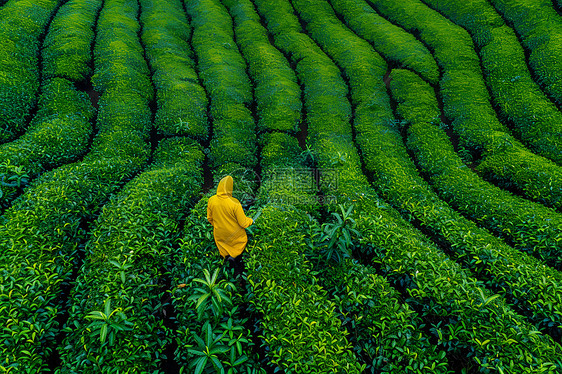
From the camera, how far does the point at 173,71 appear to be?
1630 centimetres

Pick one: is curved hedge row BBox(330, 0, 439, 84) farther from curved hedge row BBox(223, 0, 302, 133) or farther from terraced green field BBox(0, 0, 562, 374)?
curved hedge row BBox(223, 0, 302, 133)

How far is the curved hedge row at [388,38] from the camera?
16.3 meters

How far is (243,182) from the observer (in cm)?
1053

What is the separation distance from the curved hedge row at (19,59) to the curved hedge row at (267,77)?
394 inches

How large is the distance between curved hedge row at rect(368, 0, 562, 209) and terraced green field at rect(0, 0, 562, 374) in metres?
0.10

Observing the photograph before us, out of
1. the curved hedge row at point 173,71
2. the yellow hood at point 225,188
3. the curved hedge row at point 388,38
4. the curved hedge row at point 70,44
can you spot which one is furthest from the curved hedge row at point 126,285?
the curved hedge row at point 388,38

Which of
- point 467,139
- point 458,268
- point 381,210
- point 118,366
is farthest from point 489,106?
point 118,366

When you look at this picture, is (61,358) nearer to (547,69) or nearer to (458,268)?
(458,268)

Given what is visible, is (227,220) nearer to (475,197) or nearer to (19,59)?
(475,197)

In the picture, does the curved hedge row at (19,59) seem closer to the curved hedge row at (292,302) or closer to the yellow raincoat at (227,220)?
the yellow raincoat at (227,220)

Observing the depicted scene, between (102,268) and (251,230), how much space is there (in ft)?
10.9

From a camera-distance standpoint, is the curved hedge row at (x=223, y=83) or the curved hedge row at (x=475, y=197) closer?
the curved hedge row at (x=475, y=197)

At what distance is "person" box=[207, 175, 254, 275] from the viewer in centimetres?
568

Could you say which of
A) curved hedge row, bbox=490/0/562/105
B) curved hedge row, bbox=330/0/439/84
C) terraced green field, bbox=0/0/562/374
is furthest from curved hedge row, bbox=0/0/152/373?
curved hedge row, bbox=490/0/562/105
